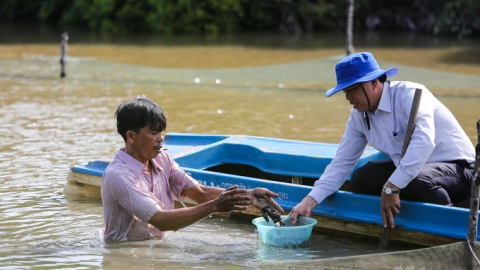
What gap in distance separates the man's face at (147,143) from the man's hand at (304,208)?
40.7 inches

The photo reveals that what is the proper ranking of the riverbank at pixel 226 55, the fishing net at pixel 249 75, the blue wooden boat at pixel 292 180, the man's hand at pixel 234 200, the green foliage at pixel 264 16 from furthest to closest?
the green foliage at pixel 264 16
the riverbank at pixel 226 55
the fishing net at pixel 249 75
the blue wooden boat at pixel 292 180
the man's hand at pixel 234 200

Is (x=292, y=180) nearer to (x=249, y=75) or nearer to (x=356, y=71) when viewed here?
(x=356, y=71)

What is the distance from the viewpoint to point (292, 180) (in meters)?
5.98

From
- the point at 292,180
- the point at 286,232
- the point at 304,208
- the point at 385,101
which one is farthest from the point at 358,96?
the point at 292,180

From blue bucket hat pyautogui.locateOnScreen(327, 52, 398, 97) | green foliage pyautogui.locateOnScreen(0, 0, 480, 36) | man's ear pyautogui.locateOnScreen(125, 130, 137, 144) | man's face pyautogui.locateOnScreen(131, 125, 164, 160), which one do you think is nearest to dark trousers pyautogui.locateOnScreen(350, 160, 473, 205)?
blue bucket hat pyautogui.locateOnScreen(327, 52, 398, 97)

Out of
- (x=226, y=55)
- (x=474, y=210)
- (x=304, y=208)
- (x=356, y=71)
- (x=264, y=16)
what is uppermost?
(x=264, y=16)

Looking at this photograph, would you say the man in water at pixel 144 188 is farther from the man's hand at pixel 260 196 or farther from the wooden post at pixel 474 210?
the wooden post at pixel 474 210

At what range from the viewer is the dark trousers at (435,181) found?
4465 millimetres

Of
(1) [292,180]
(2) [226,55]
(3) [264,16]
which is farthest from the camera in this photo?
(3) [264,16]

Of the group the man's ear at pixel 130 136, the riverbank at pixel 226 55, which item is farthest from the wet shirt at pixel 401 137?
the riverbank at pixel 226 55

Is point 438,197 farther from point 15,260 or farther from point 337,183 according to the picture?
point 15,260

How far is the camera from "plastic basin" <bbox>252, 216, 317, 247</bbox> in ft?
15.0

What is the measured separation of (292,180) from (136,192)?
2.18 metres

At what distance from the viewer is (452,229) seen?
14.5 ft
